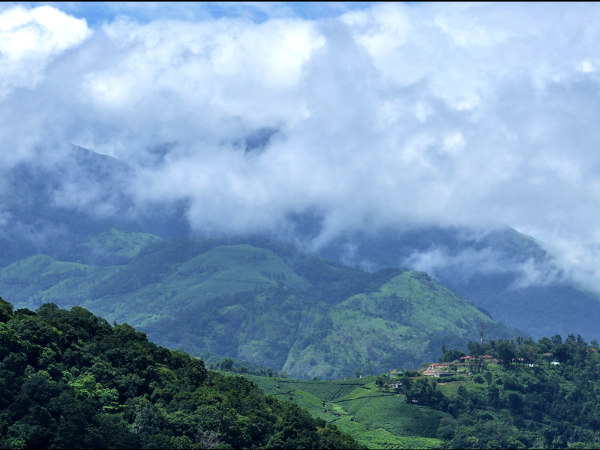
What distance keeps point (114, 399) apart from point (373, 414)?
79589 millimetres

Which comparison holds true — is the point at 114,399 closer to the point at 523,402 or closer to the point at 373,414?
the point at 373,414

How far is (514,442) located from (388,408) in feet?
115

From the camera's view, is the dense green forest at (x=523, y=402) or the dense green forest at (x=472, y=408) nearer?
the dense green forest at (x=472, y=408)

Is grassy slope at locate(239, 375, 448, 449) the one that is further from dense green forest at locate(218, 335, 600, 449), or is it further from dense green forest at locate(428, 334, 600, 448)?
dense green forest at locate(428, 334, 600, 448)

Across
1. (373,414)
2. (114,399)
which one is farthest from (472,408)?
(114,399)

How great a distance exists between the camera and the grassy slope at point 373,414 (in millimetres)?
149750

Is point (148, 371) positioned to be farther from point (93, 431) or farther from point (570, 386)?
point (570, 386)

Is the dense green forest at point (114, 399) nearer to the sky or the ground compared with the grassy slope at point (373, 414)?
nearer to the ground

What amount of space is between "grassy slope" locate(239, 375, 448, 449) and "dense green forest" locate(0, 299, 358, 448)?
37.2 m

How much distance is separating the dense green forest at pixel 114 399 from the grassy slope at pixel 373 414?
122 feet

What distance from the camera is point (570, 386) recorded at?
620ft

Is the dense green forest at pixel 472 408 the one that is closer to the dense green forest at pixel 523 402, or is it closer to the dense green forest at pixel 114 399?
the dense green forest at pixel 523 402

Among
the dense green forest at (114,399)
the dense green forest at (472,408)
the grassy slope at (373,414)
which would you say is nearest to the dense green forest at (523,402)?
the dense green forest at (472,408)

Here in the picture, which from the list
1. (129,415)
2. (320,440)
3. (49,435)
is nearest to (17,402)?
(49,435)
